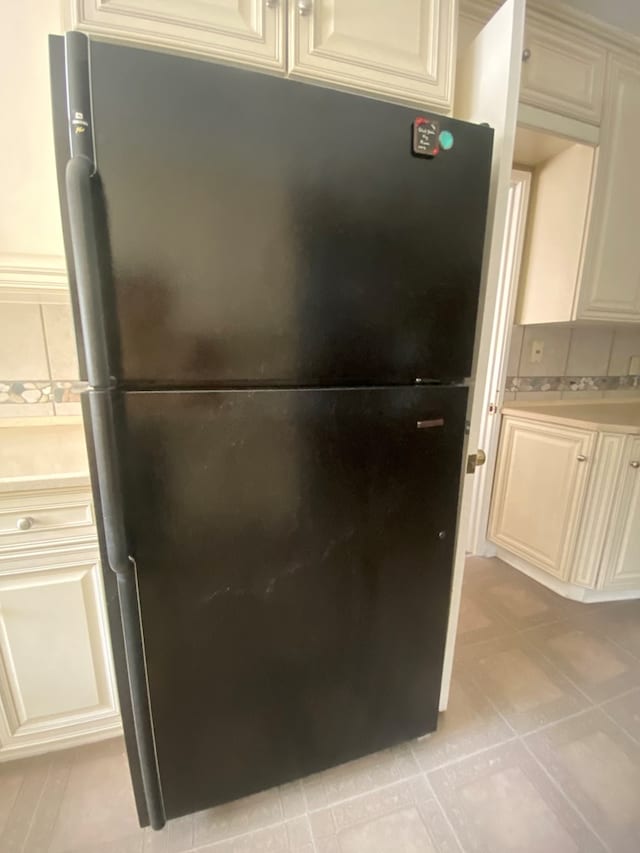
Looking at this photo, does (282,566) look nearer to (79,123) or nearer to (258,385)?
(258,385)

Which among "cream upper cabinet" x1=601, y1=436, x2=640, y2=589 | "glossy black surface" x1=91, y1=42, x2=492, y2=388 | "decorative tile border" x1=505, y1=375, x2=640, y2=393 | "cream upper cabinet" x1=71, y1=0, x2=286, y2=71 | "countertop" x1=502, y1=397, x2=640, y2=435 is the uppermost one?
"cream upper cabinet" x1=71, y1=0, x2=286, y2=71

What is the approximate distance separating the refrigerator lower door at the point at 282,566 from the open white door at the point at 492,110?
0.16 m

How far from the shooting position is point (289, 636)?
0.86 meters

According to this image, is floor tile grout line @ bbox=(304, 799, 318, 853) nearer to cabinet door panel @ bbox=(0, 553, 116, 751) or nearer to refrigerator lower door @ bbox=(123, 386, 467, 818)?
refrigerator lower door @ bbox=(123, 386, 467, 818)

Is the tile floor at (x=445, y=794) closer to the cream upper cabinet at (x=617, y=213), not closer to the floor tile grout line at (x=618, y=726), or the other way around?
the floor tile grout line at (x=618, y=726)

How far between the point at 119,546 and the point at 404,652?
0.79m

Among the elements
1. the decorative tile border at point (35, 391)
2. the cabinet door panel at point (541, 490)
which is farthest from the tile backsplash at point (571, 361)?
the decorative tile border at point (35, 391)

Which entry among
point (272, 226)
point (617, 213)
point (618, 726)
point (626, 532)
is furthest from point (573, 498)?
point (272, 226)

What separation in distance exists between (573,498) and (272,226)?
1.86m

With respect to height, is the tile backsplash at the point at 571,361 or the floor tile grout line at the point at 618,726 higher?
the tile backsplash at the point at 571,361

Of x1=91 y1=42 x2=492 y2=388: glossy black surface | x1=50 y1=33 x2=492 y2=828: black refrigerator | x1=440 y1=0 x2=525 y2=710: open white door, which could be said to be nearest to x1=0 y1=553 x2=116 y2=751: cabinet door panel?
x1=50 y1=33 x2=492 y2=828: black refrigerator

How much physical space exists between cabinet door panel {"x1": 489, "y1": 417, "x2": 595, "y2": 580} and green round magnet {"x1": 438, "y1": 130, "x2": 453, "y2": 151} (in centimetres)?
148

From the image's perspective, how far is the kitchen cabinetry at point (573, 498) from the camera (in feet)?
5.47

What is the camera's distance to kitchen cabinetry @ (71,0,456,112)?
0.68 m
